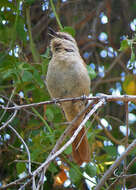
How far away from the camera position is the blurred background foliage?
3025 millimetres

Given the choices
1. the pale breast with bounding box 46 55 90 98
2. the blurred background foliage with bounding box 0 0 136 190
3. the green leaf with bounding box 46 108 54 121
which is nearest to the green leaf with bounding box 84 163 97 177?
the blurred background foliage with bounding box 0 0 136 190

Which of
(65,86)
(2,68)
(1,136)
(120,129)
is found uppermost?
(2,68)

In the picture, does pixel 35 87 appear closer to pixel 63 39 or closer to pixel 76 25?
pixel 63 39

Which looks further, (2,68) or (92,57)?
(92,57)

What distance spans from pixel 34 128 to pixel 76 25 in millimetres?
1795

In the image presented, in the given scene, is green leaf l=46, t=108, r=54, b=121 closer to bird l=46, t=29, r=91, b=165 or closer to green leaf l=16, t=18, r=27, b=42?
bird l=46, t=29, r=91, b=165

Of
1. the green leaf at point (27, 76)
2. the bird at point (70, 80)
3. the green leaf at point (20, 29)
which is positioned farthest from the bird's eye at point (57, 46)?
the green leaf at point (20, 29)

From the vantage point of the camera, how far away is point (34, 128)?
3.66 m

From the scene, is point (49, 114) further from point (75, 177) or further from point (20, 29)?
point (20, 29)

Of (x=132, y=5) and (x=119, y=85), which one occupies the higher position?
(x=132, y=5)

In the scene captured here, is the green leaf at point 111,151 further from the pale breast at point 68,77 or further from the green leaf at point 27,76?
the green leaf at point 27,76

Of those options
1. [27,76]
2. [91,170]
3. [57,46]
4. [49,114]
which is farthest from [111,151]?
[57,46]

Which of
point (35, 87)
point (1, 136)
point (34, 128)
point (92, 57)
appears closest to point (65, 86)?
point (35, 87)

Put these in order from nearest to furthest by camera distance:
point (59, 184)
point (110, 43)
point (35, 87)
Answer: point (35, 87) → point (59, 184) → point (110, 43)
